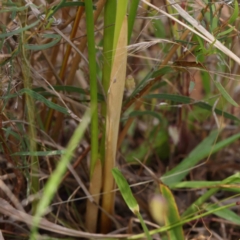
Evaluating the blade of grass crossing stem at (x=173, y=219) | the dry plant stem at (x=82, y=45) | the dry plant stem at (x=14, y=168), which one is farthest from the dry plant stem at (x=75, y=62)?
the blade of grass crossing stem at (x=173, y=219)

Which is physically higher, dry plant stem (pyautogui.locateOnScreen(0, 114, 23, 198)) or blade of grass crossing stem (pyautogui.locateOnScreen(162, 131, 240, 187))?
dry plant stem (pyautogui.locateOnScreen(0, 114, 23, 198))

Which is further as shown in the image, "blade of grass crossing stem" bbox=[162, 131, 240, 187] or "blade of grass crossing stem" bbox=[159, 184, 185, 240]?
"blade of grass crossing stem" bbox=[162, 131, 240, 187]

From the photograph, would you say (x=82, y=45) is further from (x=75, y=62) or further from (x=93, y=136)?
(x=93, y=136)

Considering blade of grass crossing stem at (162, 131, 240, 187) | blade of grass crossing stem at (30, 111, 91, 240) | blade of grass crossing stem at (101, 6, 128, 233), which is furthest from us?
blade of grass crossing stem at (162, 131, 240, 187)

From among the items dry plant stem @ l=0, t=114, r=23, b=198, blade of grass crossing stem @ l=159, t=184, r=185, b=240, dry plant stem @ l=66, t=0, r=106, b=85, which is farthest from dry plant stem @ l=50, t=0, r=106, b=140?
blade of grass crossing stem @ l=159, t=184, r=185, b=240

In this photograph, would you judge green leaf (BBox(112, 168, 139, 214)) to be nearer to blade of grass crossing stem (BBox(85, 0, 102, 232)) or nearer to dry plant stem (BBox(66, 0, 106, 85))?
blade of grass crossing stem (BBox(85, 0, 102, 232))

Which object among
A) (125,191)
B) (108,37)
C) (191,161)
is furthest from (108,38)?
(191,161)

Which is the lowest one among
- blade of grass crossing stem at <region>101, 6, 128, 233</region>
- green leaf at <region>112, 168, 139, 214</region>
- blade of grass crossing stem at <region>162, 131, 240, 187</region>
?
blade of grass crossing stem at <region>162, 131, 240, 187</region>
